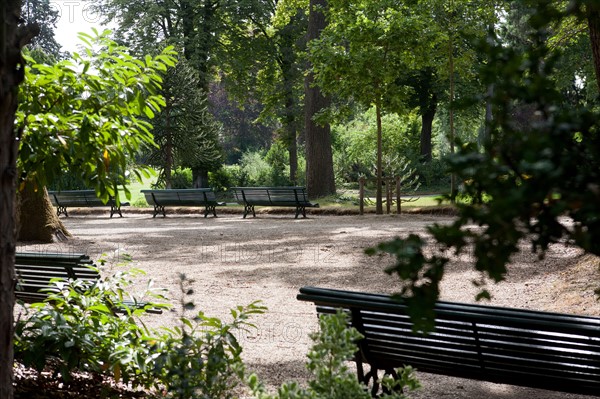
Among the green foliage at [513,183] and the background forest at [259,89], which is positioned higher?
the background forest at [259,89]

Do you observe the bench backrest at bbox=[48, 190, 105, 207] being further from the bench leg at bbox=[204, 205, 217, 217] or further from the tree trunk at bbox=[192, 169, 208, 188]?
the tree trunk at bbox=[192, 169, 208, 188]

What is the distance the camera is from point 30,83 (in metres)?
4.26

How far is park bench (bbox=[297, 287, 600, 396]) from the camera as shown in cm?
351

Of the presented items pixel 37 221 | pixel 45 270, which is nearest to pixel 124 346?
pixel 45 270

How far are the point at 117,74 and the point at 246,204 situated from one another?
53.6 feet

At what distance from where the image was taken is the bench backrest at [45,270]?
541cm

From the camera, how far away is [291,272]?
10.3 m

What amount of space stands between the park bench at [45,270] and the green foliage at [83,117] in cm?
113

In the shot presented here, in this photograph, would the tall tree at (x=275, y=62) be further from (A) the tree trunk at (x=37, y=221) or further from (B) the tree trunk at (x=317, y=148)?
(A) the tree trunk at (x=37, y=221)

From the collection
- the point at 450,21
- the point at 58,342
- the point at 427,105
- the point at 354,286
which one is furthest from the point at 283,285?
the point at 427,105

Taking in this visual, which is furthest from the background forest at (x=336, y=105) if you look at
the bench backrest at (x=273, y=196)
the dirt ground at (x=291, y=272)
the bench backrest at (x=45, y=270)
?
the bench backrest at (x=273, y=196)

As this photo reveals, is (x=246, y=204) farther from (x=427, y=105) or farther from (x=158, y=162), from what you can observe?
(x=427, y=105)

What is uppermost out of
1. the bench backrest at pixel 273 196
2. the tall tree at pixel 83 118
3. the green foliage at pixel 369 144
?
the green foliage at pixel 369 144

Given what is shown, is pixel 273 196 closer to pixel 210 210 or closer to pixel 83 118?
pixel 210 210
